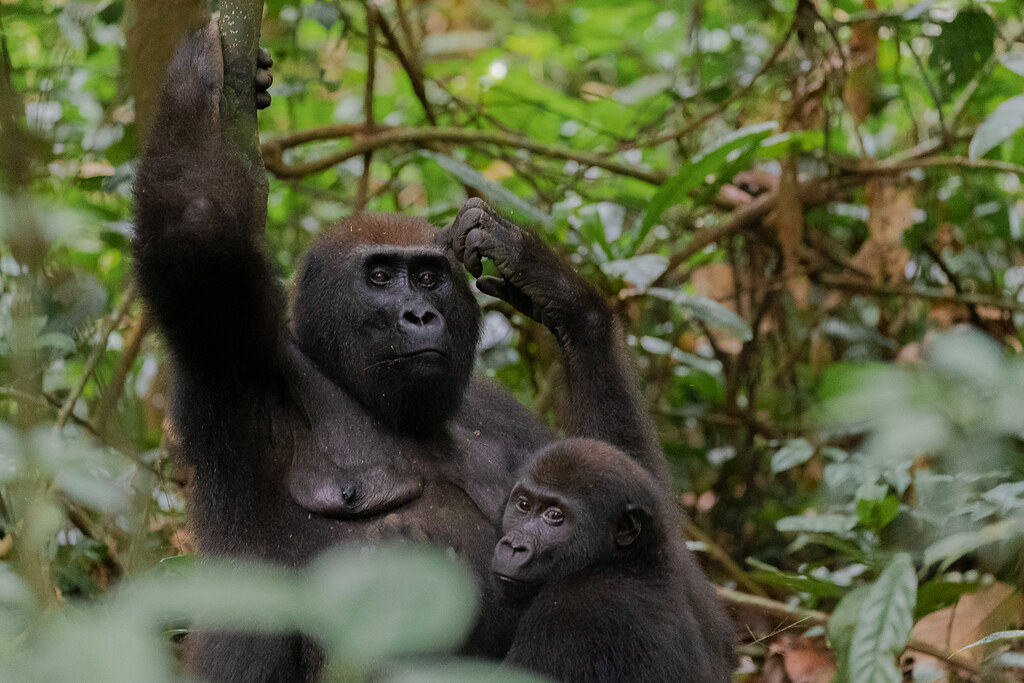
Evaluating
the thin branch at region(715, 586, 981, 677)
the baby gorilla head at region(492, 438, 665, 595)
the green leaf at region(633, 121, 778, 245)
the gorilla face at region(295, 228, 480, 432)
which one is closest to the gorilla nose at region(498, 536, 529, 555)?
the baby gorilla head at region(492, 438, 665, 595)

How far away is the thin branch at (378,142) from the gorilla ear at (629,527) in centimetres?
215

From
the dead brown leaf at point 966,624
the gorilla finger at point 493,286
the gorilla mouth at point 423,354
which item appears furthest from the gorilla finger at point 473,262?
the dead brown leaf at point 966,624

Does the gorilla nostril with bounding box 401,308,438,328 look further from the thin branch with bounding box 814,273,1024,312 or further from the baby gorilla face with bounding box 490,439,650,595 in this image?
the thin branch with bounding box 814,273,1024,312

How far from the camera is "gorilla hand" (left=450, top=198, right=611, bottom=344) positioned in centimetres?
297

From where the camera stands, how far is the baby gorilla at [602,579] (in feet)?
8.00

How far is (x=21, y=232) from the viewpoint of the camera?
124cm

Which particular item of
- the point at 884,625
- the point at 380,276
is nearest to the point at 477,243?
the point at 380,276

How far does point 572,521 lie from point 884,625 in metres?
0.83

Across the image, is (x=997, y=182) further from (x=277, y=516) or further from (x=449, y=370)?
(x=277, y=516)

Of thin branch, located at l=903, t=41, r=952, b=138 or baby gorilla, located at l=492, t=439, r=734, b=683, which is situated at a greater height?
thin branch, located at l=903, t=41, r=952, b=138

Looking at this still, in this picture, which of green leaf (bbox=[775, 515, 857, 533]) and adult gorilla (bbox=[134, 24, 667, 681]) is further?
green leaf (bbox=[775, 515, 857, 533])

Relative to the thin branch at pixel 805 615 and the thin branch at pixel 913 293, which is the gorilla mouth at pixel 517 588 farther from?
the thin branch at pixel 913 293

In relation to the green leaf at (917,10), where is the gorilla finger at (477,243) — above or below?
below

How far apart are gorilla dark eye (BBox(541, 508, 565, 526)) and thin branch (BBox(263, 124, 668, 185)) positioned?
2.12 meters
